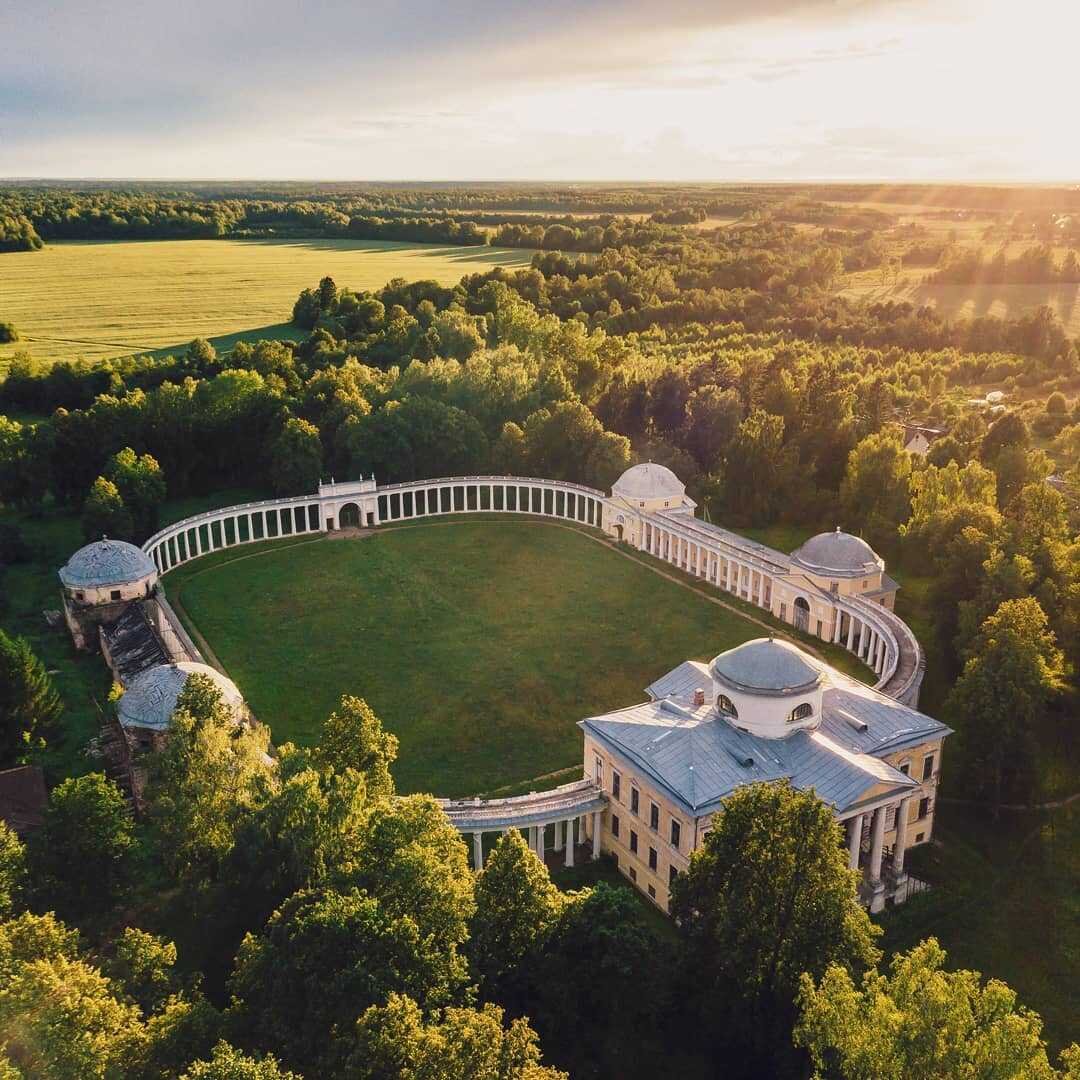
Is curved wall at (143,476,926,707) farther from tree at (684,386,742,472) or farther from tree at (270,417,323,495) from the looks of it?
tree at (684,386,742,472)

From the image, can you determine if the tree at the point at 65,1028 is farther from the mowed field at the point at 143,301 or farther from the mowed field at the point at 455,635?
the mowed field at the point at 143,301

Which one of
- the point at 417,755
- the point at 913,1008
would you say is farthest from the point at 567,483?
the point at 913,1008

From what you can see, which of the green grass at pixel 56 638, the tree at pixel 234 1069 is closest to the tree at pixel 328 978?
the tree at pixel 234 1069

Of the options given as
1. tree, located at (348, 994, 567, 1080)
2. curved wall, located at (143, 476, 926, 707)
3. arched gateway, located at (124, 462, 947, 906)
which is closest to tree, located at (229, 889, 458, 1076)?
tree, located at (348, 994, 567, 1080)

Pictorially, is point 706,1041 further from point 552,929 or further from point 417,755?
point 417,755

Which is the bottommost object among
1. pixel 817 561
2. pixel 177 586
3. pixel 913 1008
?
pixel 177 586

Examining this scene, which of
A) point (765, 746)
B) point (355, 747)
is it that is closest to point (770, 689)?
point (765, 746)
